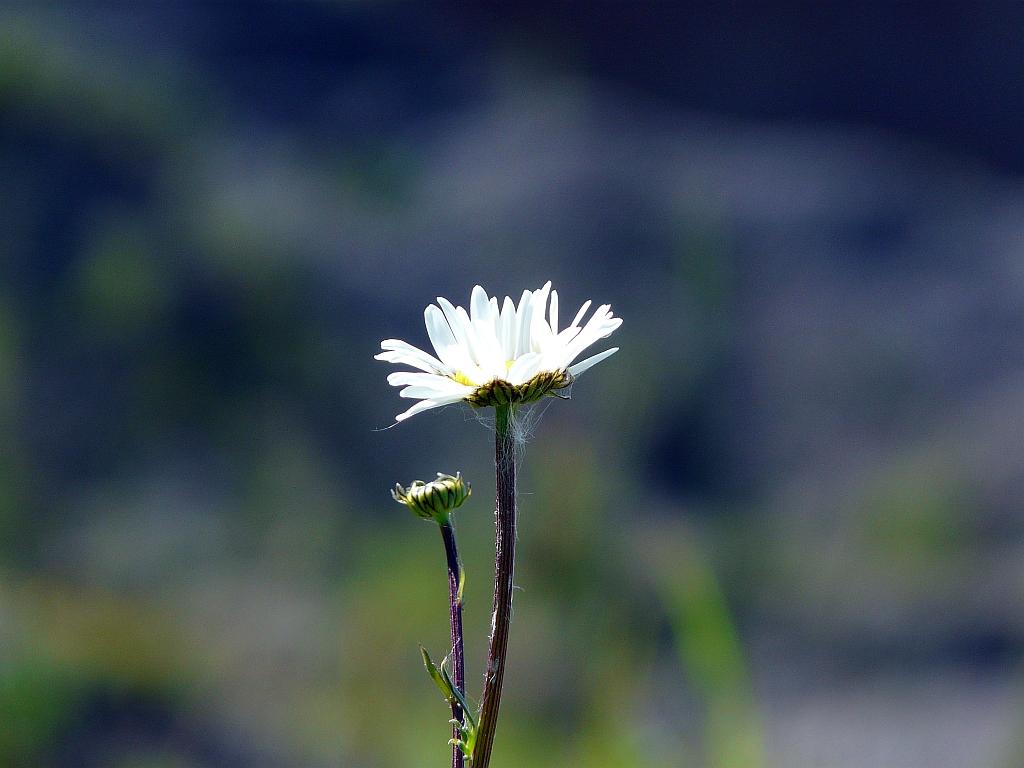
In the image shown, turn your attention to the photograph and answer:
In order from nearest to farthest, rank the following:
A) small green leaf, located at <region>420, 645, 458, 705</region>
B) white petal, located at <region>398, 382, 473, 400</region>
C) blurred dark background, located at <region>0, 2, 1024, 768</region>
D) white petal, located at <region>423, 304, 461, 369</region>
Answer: small green leaf, located at <region>420, 645, 458, 705</region>, white petal, located at <region>398, 382, 473, 400</region>, white petal, located at <region>423, 304, 461, 369</region>, blurred dark background, located at <region>0, 2, 1024, 768</region>

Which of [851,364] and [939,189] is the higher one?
[939,189]

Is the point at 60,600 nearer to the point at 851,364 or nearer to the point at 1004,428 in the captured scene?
the point at 851,364

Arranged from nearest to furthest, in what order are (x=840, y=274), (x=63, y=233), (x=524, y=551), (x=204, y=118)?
(x=524, y=551), (x=63, y=233), (x=840, y=274), (x=204, y=118)

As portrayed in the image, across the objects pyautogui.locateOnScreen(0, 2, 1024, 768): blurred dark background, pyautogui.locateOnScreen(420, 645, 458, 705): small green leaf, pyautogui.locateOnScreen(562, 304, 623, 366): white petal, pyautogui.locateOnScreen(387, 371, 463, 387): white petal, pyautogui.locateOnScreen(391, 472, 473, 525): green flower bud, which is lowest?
pyautogui.locateOnScreen(420, 645, 458, 705): small green leaf

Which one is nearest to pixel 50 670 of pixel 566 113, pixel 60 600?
pixel 60 600

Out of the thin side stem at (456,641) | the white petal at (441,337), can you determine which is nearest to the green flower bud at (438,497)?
the thin side stem at (456,641)

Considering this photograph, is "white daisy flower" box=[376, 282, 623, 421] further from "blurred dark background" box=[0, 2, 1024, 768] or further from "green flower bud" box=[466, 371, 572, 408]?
"blurred dark background" box=[0, 2, 1024, 768]

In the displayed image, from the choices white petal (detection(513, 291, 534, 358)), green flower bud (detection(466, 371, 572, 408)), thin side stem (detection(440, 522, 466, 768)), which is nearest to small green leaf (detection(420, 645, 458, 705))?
thin side stem (detection(440, 522, 466, 768))
